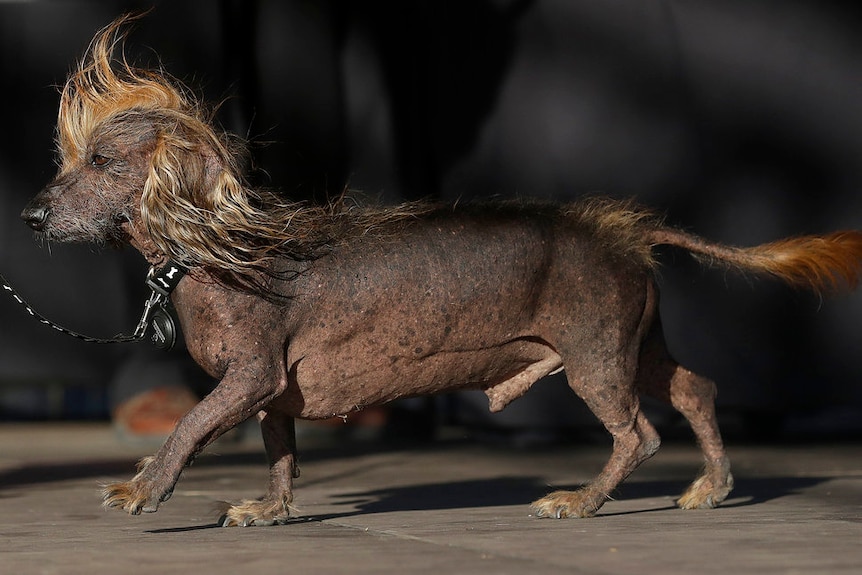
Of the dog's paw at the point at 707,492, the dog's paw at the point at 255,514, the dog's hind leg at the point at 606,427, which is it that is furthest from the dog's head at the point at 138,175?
the dog's paw at the point at 707,492

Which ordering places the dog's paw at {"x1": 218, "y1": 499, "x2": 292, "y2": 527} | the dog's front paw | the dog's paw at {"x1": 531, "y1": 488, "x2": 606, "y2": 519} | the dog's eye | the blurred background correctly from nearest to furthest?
the dog's front paw < the dog's eye < the dog's paw at {"x1": 218, "y1": 499, "x2": 292, "y2": 527} < the dog's paw at {"x1": 531, "y1": 488, "x2": 606, "y2": 519} < the blurred background

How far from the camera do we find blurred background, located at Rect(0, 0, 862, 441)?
919cm

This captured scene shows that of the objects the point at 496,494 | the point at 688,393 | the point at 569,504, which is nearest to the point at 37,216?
the point at 569,504

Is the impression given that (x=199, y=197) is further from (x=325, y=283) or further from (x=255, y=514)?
(x=255, y=514)

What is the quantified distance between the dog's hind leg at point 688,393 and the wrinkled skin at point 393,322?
0.89 ft

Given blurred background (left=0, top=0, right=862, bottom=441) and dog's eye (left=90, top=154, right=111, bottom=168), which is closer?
dog's eye (left=90, top=154, right=111, bottom=168)

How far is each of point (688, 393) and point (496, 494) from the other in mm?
1051

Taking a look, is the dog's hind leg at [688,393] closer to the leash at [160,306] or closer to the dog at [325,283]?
the dog at [325,283]

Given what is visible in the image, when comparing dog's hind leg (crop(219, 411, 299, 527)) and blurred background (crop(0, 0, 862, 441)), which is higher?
blurred background (crop(0, 0, 862, 441))

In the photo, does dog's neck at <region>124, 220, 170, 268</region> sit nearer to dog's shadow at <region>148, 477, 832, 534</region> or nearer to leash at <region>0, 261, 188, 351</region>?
leash at <region>0, 261, 188, 351</region>

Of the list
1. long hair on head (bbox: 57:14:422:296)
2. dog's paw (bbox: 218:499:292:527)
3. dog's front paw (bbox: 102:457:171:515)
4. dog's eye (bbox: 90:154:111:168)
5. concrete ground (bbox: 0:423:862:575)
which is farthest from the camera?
Answer: dog's paw (bbox: 218:499:292:527)

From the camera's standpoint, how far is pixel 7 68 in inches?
416

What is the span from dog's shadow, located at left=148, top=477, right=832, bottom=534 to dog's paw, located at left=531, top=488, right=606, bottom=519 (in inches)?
3.8

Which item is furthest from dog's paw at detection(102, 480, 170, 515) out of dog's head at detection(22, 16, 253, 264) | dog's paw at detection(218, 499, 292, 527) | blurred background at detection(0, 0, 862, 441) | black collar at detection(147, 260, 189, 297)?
blurred background at detection(0, 0, 862, 441)
